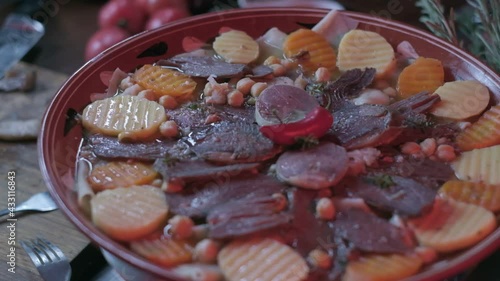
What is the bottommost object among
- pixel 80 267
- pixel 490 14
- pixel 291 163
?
pixel 80 267

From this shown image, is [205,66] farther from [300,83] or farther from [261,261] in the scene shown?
[261,261]

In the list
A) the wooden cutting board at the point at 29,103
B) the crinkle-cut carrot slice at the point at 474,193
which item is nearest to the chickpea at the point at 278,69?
the crinkle-cut carrot slice at the point at 474,193

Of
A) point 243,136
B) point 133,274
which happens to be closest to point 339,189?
point 243,136

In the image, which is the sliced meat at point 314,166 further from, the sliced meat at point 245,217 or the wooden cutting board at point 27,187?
the wooden cutting board at point 27,187

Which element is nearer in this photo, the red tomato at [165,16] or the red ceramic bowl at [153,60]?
the red ceramic bowl at [153,60]

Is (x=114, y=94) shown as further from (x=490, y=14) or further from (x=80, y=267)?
(x=490, y=14)

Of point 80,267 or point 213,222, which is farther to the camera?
point 80,267

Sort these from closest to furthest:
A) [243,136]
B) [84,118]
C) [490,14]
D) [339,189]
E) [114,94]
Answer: [339,189] → [243,136] → [84,118] → [114,94] → [490,14]

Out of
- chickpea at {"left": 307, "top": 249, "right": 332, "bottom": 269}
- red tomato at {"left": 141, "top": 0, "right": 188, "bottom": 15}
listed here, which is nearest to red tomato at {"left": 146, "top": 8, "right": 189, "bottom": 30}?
red tomato at {"left": 141, "top": 0, "right": 188, "bottom": 15}
